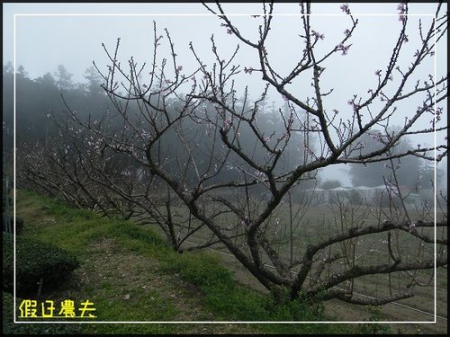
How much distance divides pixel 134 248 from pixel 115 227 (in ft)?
3.18

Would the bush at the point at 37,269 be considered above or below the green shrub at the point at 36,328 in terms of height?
above

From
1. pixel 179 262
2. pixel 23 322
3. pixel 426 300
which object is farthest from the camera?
pixel 426 300

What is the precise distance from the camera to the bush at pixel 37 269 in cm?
384

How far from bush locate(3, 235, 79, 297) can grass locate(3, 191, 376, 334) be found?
0.13 meters

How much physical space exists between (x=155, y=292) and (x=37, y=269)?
1.14 m

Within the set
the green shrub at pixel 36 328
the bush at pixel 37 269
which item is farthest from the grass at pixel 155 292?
the bush at pixel 37 269

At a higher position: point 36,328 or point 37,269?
point 37,269

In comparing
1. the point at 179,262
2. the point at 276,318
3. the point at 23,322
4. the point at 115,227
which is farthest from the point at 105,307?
the point at 115,227

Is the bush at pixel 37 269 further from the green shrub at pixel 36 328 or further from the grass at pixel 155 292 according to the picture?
the green shrub at pixel 36 328

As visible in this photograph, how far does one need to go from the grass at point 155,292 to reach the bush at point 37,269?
13cm

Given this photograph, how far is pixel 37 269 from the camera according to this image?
3861 millimetres

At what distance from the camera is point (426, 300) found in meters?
5.90

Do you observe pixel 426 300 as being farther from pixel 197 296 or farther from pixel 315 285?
pixel 197 296

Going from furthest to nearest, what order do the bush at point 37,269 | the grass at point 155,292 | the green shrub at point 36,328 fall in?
the bush at point 37,269, the grass at point 155,292, the green shrub at point 36,328
